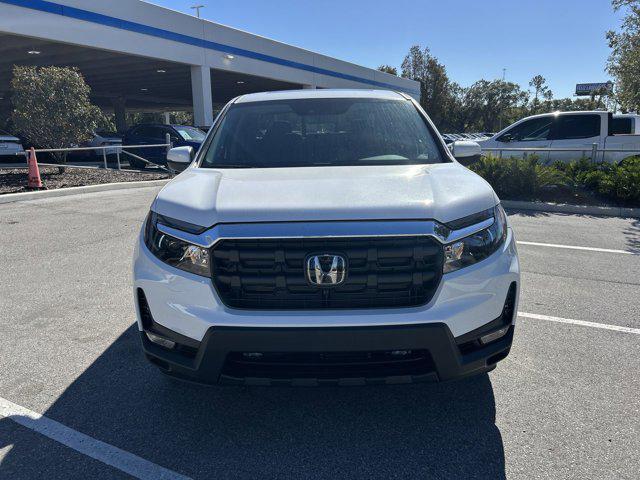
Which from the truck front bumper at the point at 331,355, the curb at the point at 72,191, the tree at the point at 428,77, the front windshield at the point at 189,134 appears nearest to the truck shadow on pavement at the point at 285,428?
the truck front bumper at the point at 331,355

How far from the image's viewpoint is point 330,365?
2199mm

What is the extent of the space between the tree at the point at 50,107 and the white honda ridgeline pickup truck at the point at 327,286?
11727mm

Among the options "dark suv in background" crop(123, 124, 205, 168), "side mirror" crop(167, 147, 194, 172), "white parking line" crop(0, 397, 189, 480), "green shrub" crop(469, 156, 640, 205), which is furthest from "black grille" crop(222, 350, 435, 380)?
"dark suv in background" crop(123, 124, 205, 168)

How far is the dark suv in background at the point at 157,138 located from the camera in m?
15.7

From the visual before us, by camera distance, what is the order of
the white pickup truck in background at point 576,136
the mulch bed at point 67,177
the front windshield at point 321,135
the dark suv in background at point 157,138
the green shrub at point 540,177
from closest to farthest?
the front windshield at point 321,135 < the green shrub at point 540,177 < the mulch bed at point 67,177 < the white pickup truck in background at point 576,136 < the dark suv in background at point 157,138

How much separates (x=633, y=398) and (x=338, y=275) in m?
2.01

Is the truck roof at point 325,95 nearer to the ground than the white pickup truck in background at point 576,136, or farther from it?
farther from it

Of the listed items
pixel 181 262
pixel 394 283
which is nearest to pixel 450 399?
pixel 394 283

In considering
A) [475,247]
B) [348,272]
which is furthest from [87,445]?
[475,247]

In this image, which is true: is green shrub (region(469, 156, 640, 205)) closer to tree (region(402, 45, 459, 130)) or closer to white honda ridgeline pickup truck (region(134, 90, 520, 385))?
white honda ridgeline pickup truck (region(134, 90, 520, 385))

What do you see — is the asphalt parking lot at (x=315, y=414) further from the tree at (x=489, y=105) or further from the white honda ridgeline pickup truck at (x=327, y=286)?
the tree at (x=489, y=105)

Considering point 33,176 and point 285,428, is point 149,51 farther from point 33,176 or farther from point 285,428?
point 285,428

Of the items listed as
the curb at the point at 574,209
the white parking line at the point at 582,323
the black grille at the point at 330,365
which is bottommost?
the white parking line at the point at 582,323

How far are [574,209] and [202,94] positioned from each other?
1686 centimetres
